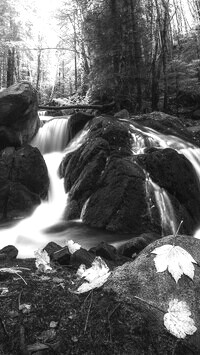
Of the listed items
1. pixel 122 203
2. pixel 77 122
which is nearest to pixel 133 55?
pixel 77 122

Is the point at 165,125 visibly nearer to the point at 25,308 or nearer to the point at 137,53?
the point at 137,53

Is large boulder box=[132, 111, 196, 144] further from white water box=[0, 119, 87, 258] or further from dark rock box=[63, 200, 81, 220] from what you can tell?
dark rock box=[63, 200, 81, 220]

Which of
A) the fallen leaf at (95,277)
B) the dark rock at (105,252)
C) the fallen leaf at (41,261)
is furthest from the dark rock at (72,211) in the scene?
the fallen leaf at (95,277)

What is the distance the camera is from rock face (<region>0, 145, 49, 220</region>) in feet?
27.7

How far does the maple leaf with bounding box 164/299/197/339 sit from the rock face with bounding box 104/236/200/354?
23 millimetres

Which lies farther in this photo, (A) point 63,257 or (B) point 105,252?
(B) point 105,252

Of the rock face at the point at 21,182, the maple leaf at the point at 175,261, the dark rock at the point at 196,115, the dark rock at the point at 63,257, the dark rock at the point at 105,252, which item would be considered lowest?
the dark rock at the point at 105,252

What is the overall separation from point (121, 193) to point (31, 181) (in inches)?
125

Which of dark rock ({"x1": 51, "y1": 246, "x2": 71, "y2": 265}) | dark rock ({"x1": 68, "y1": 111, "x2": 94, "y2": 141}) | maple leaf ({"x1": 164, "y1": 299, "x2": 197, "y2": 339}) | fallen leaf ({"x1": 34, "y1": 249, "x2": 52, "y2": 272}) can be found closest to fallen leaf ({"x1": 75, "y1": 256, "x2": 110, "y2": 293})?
maple leaf ({"x1": 164, "y1": 299, "x2": 197, "y2": 339})

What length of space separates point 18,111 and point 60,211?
14.4 feet

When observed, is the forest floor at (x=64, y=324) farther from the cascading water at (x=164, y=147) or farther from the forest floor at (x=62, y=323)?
the cascading water at (x=164, y=147)

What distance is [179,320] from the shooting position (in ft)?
4.43

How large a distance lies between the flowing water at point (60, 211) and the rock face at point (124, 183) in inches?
7.4

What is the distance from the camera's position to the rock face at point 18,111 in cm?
1045
